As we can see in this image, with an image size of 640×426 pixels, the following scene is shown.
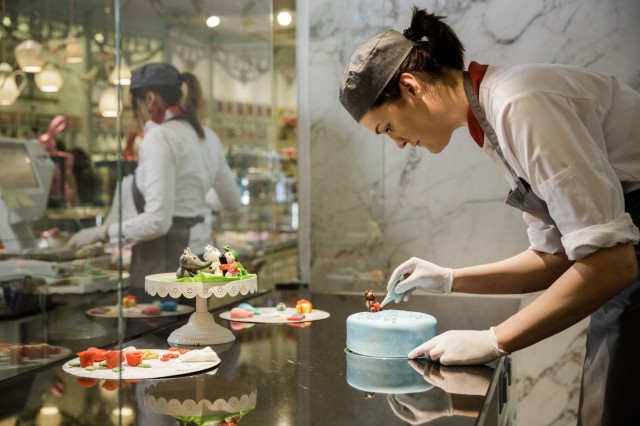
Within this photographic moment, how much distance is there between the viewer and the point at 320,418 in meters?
1.20

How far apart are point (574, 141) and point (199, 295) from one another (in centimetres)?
92

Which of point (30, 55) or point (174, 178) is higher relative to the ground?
point (30, 55)

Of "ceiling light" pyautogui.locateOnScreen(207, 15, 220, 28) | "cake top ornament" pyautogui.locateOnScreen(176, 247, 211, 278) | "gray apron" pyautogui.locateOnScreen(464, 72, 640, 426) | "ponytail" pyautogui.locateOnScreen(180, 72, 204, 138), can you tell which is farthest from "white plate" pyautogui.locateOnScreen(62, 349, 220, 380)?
"ceiling light" pyautogui.locateOnScreen(207, 15, 220, 28)

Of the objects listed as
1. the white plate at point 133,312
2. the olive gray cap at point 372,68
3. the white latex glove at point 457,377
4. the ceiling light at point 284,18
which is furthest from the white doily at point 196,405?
the ceiling light at point 284,18

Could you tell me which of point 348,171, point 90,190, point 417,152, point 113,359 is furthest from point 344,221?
point 113,359

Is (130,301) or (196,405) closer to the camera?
(196,405)

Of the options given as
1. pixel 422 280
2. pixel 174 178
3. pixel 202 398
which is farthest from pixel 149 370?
pixel 174 178

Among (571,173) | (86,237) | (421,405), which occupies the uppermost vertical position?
(571,173)

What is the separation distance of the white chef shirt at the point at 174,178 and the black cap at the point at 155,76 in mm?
100

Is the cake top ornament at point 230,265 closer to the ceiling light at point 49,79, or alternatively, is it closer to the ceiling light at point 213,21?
the ceiling light at point 49,79

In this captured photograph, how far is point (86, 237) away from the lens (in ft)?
6.28

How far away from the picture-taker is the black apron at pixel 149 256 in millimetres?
2033

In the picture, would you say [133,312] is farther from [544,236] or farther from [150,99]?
[544,236]

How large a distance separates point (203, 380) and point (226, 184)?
1.32 metres
